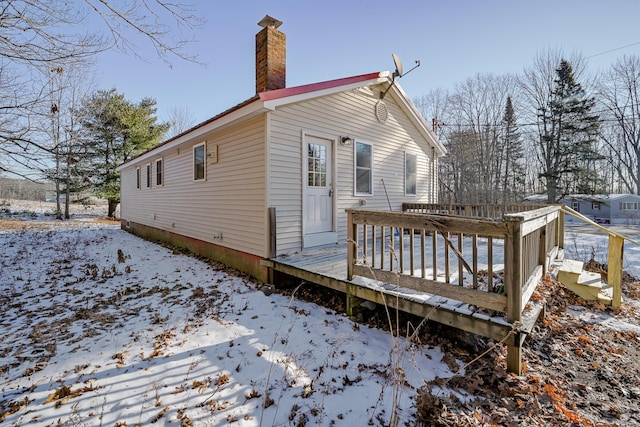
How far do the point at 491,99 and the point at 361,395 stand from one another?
27723 mm

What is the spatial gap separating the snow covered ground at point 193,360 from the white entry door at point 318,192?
173cm

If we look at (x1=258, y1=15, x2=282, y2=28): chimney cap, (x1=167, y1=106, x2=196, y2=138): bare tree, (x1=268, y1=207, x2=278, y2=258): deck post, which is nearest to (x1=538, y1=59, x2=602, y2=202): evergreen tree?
(x1=258, y1=15, x2=282, y2=28): chimney cap

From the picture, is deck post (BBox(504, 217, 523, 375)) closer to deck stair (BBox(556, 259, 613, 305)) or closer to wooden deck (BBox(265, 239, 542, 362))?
wooden deck (BBox(265, 239, 542, 362))

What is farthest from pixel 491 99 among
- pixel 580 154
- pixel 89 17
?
pixel 89 17

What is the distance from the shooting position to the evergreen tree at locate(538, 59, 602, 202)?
20.1 meters

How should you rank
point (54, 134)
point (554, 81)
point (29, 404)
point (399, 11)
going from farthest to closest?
point (554, 81) < point (399, 11) < point (54, 134) < point (29, 404)

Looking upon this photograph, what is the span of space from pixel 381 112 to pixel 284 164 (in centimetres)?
383

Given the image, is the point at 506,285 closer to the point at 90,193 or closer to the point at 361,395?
the point at 361,395

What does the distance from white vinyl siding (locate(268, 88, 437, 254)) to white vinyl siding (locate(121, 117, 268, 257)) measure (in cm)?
36

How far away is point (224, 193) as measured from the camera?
659 centimetres

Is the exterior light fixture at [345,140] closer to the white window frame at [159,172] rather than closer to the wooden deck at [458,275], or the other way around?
the wooden deck at [458,275]

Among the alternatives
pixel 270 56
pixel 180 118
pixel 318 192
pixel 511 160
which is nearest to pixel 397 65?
pixel 270 56

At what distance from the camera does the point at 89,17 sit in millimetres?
4422

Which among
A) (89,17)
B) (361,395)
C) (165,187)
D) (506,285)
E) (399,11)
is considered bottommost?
(361,395)
